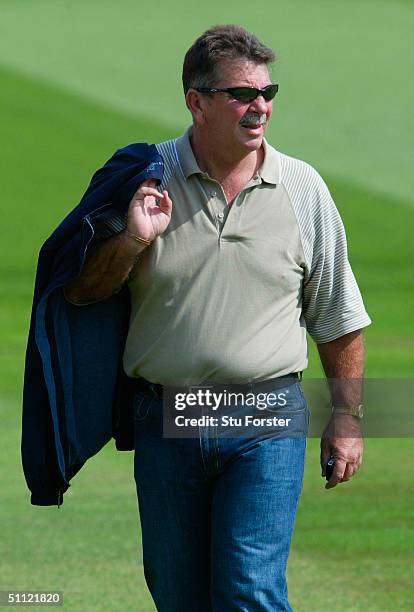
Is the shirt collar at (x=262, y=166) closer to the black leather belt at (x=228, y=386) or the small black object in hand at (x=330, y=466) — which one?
the black leather belt at (x=228, y=386)

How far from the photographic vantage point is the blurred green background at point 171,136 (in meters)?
6.97

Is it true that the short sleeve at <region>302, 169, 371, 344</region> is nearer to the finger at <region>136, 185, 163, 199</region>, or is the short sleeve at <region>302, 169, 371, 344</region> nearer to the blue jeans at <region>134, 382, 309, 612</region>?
the blue jeans at <region>134, 382, 309, 612</region>

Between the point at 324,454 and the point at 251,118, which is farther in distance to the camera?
the point at 324,454

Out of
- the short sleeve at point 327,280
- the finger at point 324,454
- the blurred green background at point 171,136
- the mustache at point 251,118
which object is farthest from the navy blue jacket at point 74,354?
the blurred green background at point 171,136

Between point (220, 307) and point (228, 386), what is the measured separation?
252mm

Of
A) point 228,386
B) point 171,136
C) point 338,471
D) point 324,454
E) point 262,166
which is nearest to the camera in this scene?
point 228,386

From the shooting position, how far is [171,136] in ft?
57.4

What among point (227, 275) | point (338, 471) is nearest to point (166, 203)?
point (227, 275)

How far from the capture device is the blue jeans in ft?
15.1

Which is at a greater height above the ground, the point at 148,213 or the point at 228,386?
the point at 148,213

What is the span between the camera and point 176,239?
4.70m

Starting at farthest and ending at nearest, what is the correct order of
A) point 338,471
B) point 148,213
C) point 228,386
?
1. point 338,471
2. point 228,386
3. point 148,213

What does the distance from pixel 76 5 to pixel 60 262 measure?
20.2 metres

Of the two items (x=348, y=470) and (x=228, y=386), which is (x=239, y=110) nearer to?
(x=228, y=386)
